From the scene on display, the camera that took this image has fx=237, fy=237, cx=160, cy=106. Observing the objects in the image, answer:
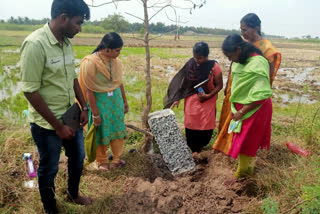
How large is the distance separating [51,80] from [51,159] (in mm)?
601

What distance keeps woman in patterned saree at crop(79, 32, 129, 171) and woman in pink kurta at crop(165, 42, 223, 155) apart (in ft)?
2.77

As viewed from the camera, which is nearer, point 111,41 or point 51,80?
point 51,80

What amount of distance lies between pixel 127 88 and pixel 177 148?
470 cm

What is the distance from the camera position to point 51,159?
5.86 ft

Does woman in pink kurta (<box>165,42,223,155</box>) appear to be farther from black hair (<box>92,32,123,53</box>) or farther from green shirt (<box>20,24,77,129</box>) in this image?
green shirt (<box>20,24,77,129</box>)

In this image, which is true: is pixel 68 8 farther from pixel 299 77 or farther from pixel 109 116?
pixel 299 77

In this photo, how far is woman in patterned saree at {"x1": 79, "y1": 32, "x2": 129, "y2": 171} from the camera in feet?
7.89

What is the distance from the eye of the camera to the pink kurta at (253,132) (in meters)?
2.27

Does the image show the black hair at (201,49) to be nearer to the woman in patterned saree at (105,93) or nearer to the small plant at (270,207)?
the woman in patterned saree at (105,93)

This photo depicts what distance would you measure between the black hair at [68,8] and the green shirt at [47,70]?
0.44 ft

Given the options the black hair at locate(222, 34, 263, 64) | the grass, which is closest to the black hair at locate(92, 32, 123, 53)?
the grass

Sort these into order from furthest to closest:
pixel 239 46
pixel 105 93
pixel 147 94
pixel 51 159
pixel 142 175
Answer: pixel 147 94, pixel 142 175, pixel 105 93, pixel 239 46, pixel 51 159

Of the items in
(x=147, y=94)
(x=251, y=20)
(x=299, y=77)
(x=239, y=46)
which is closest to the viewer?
(x=239, y=46)

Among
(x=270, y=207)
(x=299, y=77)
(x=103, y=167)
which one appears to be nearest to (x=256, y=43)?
(x=270, y=207)
